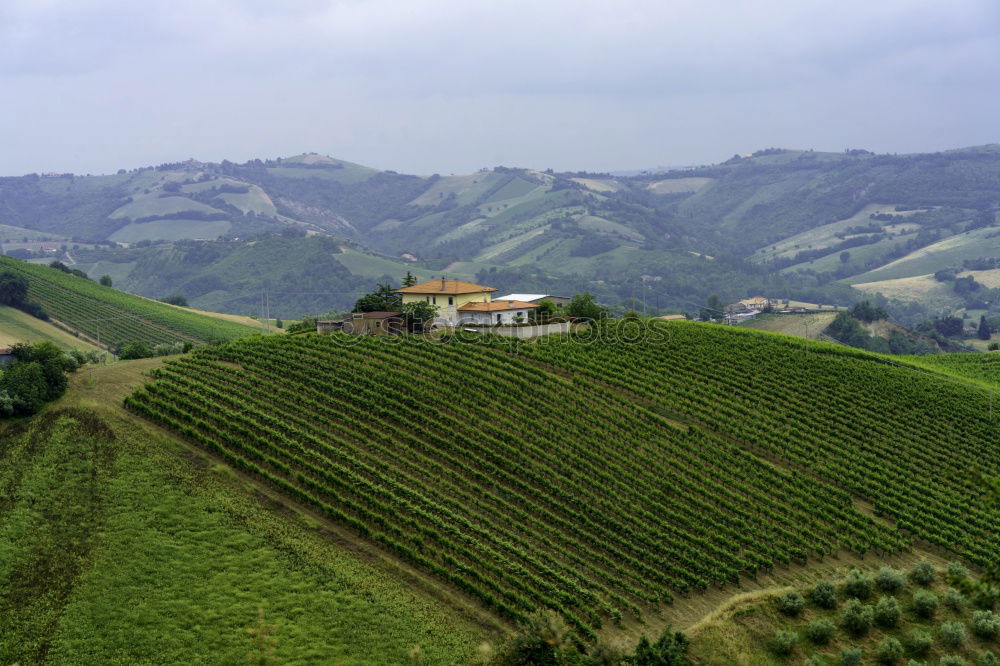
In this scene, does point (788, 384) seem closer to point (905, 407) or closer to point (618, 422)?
point (905, 407)

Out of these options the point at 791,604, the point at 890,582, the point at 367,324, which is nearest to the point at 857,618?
the point at 791,604

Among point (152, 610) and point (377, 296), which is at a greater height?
point (377, 296)

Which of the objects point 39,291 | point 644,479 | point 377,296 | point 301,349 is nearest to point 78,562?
point 301,349

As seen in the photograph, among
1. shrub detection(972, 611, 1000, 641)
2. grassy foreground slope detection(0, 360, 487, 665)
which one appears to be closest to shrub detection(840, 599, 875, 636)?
shrub detection(972, 611, 1000, 641)

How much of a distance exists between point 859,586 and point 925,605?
8.27 ft

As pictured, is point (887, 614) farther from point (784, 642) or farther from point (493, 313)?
point (493, 313)

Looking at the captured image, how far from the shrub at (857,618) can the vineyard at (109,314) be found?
295 feet

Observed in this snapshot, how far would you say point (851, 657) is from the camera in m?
29.2

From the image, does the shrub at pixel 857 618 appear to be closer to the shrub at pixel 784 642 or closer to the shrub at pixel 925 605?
the shrub at pixel 925 605

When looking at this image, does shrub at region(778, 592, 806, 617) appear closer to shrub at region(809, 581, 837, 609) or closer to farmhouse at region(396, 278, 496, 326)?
shrub at region(809, 581, 837, 609)

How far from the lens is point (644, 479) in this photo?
41188 mm

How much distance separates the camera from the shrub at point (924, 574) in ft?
117

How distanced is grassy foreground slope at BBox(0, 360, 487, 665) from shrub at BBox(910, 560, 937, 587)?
20.5 metres

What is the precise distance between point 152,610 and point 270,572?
14.1 feet
